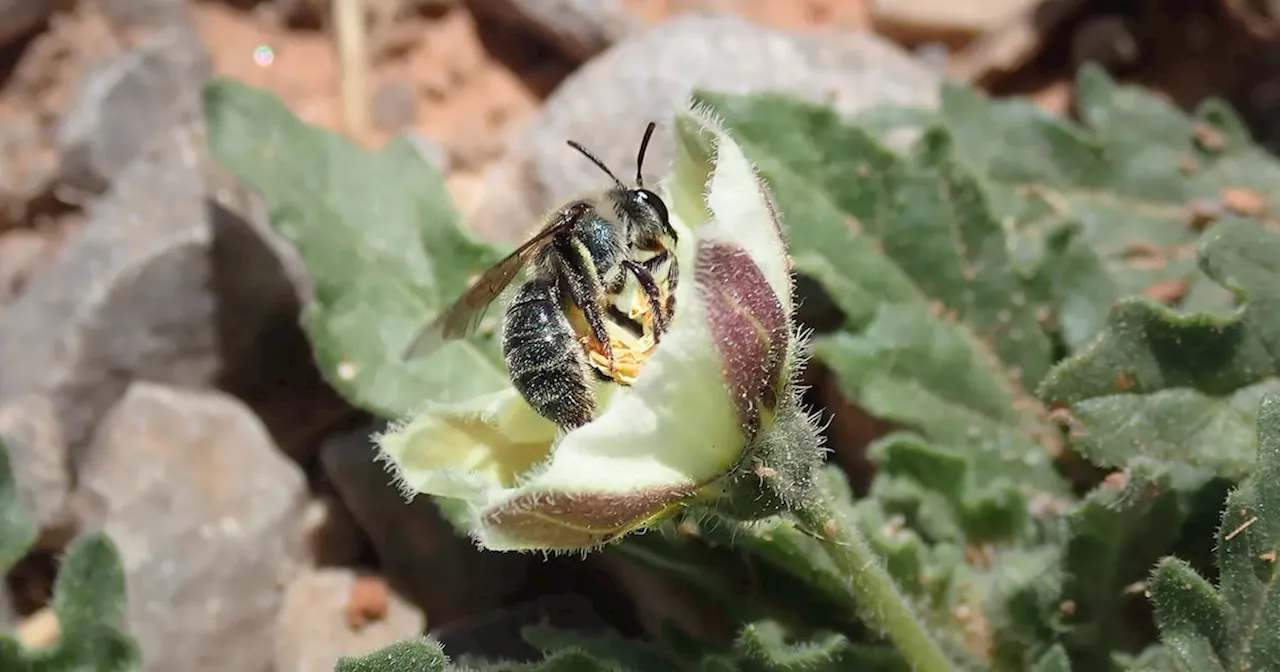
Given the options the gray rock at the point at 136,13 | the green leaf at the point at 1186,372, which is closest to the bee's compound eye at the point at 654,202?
the green leaf at the point at 1186,372

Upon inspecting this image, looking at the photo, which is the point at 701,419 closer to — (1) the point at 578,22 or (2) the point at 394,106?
(1) the point at 578,22

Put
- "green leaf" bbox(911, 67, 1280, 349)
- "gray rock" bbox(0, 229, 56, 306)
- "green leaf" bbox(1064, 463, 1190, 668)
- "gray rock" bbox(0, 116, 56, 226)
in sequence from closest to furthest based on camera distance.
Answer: "green leaf" bbox(1064, 463, 1190, 668) < "green leaf" bbox(911, 67, 1280, 349) < "gray rock" bbox(0, 229, 56, 306) < "gray rock" bbox(0, 116, 56, 226)

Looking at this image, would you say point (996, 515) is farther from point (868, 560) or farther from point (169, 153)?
point (169, 153)

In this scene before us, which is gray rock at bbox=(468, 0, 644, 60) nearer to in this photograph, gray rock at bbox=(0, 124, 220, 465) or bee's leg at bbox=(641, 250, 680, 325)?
gray rock at bbox=(0, 124, 220, 465)

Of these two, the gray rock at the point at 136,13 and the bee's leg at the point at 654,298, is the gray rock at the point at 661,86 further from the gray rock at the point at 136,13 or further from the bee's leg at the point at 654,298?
the gray rock at the point at 136,13

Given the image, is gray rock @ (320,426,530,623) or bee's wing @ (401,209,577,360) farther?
gray rock @ (320,426,530,623)

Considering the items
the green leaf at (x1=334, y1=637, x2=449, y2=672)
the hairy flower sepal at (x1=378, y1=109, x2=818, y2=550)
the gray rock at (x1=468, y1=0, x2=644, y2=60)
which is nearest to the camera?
the hairy flower sepal at (x1=378, y1=109, x2=818, y2=550)

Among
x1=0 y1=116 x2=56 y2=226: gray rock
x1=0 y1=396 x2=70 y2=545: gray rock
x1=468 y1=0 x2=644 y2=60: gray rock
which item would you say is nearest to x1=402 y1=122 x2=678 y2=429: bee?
x1=0 y1=396 x2=70 y2=545: gray rock

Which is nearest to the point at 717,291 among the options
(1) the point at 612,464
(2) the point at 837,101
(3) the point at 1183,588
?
(1) the point at 612,464
